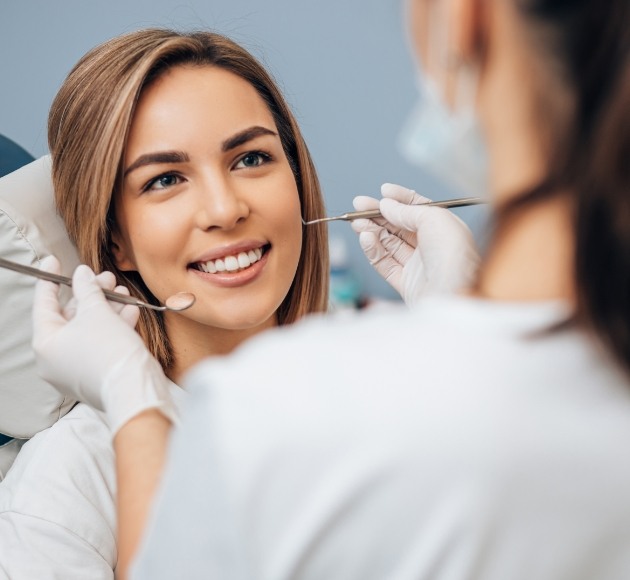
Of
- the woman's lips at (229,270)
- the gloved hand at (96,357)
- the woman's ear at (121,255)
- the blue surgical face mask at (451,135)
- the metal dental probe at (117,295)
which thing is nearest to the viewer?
the blue surgical face mask at (451,135)

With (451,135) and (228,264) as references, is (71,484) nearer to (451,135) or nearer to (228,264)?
(228,264)

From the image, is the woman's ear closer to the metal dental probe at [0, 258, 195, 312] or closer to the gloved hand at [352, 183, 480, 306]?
the metal dental probe at [0, 258, 195, 312]

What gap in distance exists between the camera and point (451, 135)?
0.81m

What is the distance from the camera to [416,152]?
2.83 feet

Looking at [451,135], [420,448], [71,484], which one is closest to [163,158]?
[71,484]

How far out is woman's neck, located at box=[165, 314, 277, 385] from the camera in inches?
64.4

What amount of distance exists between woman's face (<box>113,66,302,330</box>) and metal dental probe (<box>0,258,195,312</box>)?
0.10ft

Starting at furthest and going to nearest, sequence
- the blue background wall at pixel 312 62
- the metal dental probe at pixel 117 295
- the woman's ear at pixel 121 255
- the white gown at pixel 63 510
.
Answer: the blue background wall at pixel 312 62 → the woman's ear at pixel 121 255 → the white gown at pixel 63 510 → the metal dental probe at pixel 117 295

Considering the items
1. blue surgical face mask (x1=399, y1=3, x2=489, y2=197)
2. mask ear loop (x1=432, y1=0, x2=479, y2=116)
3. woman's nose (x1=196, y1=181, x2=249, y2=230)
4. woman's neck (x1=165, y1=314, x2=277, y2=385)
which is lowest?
woman's neck (x1=165, y1=314, x2=277, y2=385)

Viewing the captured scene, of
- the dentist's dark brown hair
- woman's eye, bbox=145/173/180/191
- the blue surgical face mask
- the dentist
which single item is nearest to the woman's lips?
woman's eye, bbox=145/173/180/191

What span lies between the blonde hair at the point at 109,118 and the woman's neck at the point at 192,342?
0.02 meters

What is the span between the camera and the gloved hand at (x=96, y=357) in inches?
37.9

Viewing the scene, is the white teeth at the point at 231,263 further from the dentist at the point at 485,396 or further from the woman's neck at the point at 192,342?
the dentist at the point at 485,396

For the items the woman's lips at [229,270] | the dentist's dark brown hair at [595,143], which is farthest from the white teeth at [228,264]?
the dentist's dark brown hair at [595,143]
